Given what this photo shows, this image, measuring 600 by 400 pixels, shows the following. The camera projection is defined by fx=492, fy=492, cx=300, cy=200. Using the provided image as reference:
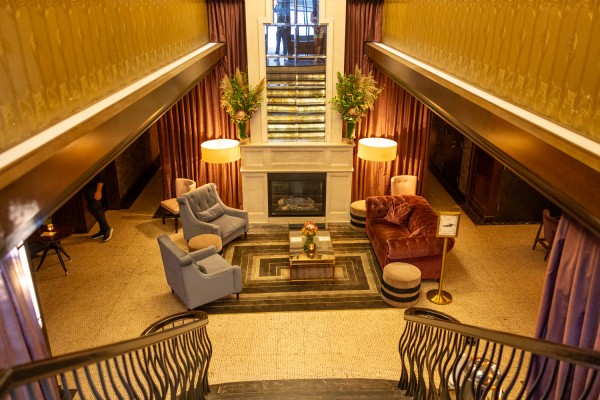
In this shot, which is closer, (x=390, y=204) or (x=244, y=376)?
(x=244, y=376)

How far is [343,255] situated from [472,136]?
4836mm

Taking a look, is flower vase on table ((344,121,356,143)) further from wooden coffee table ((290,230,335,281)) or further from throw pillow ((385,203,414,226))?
wooden coffee table ((290,230,335,281))

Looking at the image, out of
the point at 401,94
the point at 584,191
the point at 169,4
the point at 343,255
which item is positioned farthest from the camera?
the point at 401,94

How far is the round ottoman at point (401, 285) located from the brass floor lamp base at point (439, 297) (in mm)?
219

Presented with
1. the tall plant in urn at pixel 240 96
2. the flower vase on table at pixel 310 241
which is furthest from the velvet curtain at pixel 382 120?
the flower vase on table at pixel 310 241

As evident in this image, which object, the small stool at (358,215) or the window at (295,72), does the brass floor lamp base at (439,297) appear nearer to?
the small stool at (358,215)

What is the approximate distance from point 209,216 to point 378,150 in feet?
10.1

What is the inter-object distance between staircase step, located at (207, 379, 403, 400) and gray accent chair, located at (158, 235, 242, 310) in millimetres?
1701

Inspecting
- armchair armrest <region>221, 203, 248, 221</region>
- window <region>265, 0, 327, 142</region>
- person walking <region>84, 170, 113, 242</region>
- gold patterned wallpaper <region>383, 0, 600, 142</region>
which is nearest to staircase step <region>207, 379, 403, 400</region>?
gold patterned wallpaper <region>383, 0, 600, 142</region>

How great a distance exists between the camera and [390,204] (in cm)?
829

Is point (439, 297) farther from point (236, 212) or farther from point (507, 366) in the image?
point (507, 366)

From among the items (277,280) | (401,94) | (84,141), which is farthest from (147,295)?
(401,94)

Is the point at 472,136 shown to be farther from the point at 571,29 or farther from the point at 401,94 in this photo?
the point at 401,94

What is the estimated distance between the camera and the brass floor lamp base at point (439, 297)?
6.73 m
